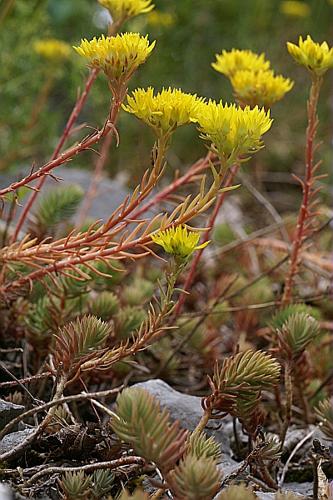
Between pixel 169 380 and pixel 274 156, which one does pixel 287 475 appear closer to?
pixel 169 380

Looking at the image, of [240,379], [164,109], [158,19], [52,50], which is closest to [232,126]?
[164,109]

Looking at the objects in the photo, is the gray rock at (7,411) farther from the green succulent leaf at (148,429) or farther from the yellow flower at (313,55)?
the yellow flower at (313,55)

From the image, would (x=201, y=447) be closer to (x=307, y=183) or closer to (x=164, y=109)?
(x=164, y=109)

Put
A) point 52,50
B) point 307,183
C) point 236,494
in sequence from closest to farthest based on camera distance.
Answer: point 236,494, point 307,183, point 52,50

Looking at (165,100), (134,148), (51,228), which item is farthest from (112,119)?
(134,148)

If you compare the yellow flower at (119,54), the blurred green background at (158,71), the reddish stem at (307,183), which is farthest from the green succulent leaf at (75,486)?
the blurred green background at (158,71)

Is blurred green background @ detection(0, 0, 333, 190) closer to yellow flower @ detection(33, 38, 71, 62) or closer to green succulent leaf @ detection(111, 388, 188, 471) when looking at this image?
yellow flower @ detection(33, 38, 71, 62)
